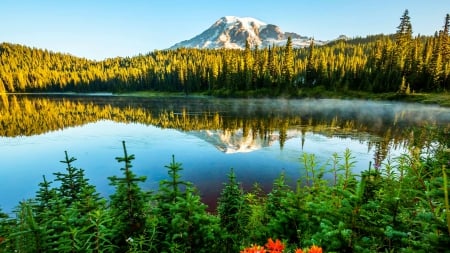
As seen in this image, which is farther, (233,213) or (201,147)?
(201,147)

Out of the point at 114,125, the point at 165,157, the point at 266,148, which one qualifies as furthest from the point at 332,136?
the point at 114,125

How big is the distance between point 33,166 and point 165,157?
427 inches

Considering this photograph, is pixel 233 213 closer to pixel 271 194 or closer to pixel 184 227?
pixel 271 194

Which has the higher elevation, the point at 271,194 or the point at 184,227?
the point at 271,194

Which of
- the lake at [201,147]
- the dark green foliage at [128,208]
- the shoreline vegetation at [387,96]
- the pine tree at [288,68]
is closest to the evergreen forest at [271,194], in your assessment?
the dark green foliage at [128,208]

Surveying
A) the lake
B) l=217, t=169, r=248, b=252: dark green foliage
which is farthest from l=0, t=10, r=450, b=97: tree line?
l=217, t=169, r=248, b=252: dark green foliage

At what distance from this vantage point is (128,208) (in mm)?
5598

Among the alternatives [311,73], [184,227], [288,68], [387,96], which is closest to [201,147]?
[184,227]

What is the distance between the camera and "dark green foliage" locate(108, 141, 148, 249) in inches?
215

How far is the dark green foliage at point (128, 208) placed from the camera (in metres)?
5.47

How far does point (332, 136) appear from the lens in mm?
29812

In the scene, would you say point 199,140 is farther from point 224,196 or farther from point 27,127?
point 27,127

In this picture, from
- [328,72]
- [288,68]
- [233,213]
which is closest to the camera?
[233,213]

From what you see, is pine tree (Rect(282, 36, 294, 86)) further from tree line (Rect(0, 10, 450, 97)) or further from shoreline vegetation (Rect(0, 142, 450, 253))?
shoreline vegetation (Rect(0, 142, 450, 253))
